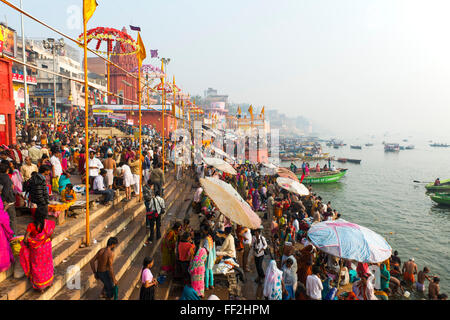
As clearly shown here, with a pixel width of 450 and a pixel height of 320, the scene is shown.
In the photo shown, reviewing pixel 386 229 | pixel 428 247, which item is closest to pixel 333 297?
pixel 428 247

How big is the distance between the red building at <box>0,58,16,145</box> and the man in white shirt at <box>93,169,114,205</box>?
6.64 m

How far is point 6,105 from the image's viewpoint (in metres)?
11.7

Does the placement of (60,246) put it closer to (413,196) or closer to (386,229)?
(386,229)

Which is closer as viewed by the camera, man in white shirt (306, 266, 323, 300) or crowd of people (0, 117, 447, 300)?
crowd of people (0, 117, 447, 300)

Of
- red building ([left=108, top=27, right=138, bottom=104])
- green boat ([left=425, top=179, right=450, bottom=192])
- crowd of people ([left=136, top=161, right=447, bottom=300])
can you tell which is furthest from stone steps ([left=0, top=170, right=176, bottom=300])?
green boat ([left=425, top=179, right=450, bottom=192])

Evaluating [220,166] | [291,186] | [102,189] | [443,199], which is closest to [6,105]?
[102,189]

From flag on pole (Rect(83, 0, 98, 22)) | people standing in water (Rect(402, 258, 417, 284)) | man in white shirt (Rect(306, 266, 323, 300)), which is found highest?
flag on pole (Rect(83, 0, 98, 22))

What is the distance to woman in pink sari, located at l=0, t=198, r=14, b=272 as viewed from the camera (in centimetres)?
411

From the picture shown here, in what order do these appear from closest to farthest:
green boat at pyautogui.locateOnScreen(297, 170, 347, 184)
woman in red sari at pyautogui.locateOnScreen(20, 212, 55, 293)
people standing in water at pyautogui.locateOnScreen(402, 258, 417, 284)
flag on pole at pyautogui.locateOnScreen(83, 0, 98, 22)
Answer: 1. woman in red sari at pyautogui.locateOnScreen(20, 212, 55, 293)
2. flag on pole at pyautogui.locateOnScreen(83, 0, 98, 22)
3. people standing in water at pyautogui.locateOnScreen(402, 258, 417, 284)
4. green boat at pyautogui.locateOnScreen(297, 170, 347, 184)

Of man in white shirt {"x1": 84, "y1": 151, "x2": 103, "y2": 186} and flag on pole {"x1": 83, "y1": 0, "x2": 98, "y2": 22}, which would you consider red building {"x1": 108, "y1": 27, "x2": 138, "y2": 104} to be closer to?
man in white shirt {"x1": 84, "y1": 151, "x2": 103, "y2": 186}

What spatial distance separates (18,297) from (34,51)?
169ft

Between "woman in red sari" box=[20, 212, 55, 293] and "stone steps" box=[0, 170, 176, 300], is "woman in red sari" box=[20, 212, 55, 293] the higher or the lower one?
the higher one

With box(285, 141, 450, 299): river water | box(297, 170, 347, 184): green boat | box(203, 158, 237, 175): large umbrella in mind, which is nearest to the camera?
box(203, 158, 237, 175): large umbrella
